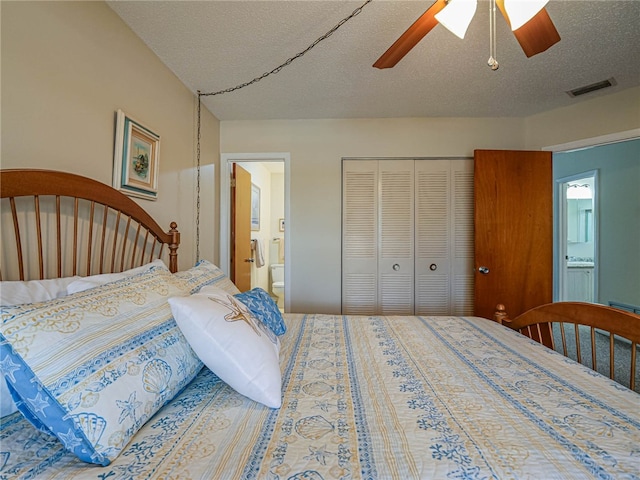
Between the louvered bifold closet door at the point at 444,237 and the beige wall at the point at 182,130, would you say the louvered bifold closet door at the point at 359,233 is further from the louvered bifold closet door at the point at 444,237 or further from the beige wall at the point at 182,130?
the louvered bifold closet door at the point at 444,237

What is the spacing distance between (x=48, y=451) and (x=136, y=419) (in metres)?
0.19

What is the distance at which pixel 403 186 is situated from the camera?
3.02 m

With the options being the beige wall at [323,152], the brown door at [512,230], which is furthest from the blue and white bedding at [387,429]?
the beige wall at [323,152]

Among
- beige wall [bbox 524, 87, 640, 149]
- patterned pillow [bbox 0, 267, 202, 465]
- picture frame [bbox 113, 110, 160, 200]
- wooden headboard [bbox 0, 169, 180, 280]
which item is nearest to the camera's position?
patterned pillow [bbox 0, 267, 202, 465]

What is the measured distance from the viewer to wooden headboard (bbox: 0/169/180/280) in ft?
3.30

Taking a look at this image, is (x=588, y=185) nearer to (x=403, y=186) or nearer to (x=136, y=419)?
(x=403, y=186)

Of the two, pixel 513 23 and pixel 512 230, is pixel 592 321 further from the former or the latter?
pixel 512 230

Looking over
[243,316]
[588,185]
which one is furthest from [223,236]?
[588,185]

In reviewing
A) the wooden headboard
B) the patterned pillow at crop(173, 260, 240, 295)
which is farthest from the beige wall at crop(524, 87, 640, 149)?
the wooden headboard

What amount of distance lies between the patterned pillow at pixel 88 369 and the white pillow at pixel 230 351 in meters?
0.09

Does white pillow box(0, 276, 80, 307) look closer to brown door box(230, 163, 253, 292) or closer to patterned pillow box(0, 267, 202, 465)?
patterned pillow box(0, 267, 202, 465)

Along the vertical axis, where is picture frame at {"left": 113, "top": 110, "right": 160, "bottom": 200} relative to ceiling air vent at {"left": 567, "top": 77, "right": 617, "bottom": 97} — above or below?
below

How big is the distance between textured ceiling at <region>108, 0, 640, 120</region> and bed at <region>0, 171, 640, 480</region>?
1.20 m

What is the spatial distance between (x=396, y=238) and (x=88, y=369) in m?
2.71
